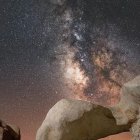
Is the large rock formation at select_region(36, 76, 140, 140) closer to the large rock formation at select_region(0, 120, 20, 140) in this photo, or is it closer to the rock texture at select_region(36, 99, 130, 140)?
the rock texture at select_region(36, 99, 130, 140)

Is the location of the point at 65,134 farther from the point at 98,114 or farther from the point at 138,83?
the point at 138,83

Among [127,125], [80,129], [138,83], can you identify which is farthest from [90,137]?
[138,83]

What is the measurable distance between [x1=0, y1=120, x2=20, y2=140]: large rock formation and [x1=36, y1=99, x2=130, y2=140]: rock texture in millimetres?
1207

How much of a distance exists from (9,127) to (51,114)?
1.76 meters

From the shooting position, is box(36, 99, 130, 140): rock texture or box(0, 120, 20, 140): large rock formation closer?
box(36, 99, 130, 140): rock texture

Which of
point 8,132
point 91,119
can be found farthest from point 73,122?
point 8,132

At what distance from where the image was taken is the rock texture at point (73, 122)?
22.9ft

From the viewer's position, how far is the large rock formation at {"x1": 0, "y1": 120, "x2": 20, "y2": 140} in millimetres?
7970

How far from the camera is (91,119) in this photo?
23.6 feet

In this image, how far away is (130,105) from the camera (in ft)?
24.7

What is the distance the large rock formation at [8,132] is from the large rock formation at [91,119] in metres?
1.22

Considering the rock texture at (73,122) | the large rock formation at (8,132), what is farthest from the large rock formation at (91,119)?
the large rock formation at (8,132)

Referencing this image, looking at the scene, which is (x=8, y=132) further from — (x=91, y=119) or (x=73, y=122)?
(x=91, y=119)

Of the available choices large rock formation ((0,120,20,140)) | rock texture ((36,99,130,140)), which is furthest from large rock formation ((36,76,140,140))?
large rock formation ((0,120,20,140))
